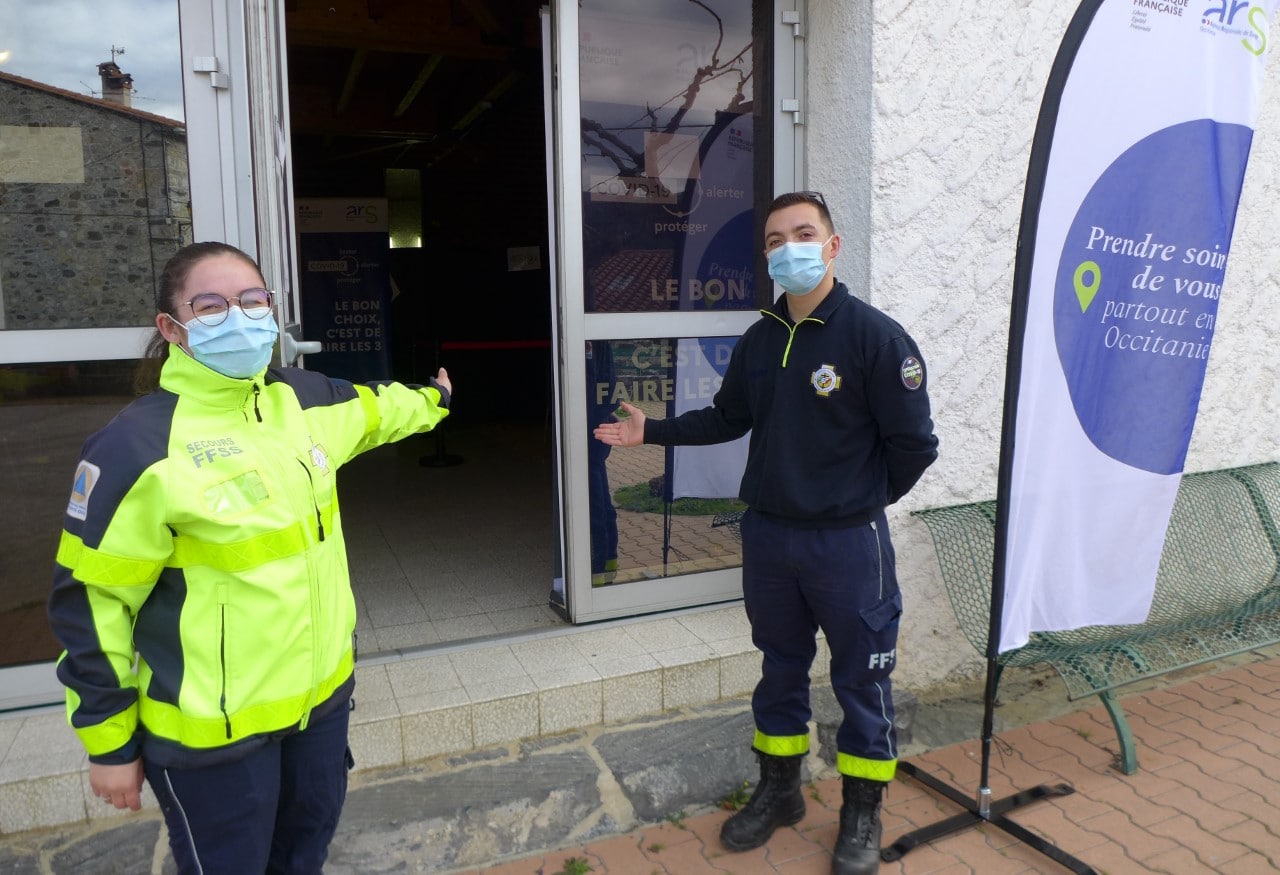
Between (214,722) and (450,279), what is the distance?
944 centimetres

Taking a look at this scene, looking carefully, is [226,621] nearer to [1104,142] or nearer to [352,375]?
[1104,142]

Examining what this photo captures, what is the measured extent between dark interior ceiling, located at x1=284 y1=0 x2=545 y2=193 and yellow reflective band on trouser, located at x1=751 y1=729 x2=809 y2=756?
4.62 metres

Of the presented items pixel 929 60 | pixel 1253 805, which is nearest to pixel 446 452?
pixel 929 60

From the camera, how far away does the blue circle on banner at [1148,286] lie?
110 inches

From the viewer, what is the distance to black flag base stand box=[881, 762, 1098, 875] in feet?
9.54

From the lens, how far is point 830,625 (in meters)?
2.79

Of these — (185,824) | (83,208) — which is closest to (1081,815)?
(185,824)

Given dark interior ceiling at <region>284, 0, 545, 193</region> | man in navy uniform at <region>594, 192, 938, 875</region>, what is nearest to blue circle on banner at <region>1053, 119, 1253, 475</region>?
man in navy uniform at <region>594, 192, 938, 875</region>

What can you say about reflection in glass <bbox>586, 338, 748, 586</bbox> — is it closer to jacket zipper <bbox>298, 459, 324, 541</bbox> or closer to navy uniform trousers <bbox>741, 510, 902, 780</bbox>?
navy uniform trousers <bbox>741, 510, 902, 780</bbox>

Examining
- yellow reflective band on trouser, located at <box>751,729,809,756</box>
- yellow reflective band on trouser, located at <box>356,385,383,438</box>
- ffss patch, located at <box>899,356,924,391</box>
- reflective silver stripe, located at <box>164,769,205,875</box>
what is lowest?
yellow reflective band on trouser, located at <box>751,729,809,756</box>

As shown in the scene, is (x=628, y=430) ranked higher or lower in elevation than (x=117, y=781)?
higher

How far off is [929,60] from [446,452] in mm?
5463

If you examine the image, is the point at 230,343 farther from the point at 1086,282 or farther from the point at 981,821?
the point at 981,821

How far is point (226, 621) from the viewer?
5.90 feet
